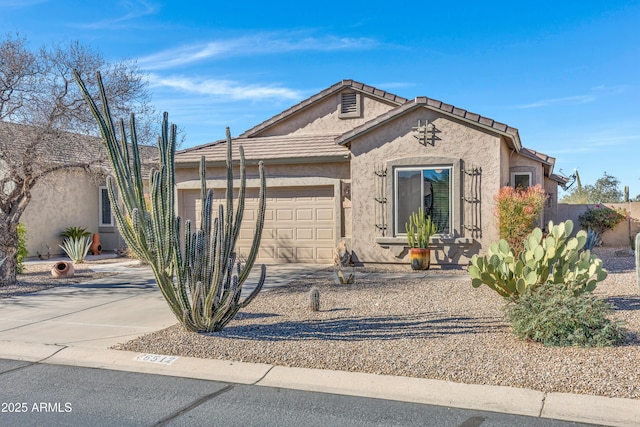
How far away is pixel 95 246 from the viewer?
20.5m

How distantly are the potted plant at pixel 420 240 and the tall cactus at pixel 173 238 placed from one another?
658cm

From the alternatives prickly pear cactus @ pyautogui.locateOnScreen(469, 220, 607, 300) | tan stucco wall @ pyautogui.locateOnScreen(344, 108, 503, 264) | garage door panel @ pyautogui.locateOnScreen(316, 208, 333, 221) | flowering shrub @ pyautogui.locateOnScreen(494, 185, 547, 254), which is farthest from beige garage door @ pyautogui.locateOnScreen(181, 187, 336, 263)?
prickly pear cactus @ pyautogui.locateOnScreen(469, 220, 607, 300)

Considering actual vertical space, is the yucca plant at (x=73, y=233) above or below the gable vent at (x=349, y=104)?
below

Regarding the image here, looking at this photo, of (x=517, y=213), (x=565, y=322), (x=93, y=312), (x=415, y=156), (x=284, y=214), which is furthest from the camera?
(x=284, y=214)

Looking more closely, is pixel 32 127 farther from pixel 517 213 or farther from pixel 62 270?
pixel 517 213

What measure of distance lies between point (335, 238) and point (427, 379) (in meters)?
9.47

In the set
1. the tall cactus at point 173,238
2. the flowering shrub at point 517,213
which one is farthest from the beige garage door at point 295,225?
the tall cactus at point 173,238

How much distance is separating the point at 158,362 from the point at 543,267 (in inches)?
210

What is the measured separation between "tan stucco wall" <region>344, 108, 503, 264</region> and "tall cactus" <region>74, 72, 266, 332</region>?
6.89 m

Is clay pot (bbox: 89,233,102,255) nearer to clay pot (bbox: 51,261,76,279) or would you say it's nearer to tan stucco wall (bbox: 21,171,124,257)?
tan stucco wall (bbox: 21,171,124,257)

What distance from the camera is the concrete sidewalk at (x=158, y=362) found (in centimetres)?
486

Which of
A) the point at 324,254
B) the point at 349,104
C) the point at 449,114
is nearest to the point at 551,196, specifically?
the point at 449,114

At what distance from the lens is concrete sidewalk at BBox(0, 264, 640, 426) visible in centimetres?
486

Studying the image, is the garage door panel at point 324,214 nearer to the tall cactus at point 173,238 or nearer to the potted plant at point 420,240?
the potted plant at point 420,240
